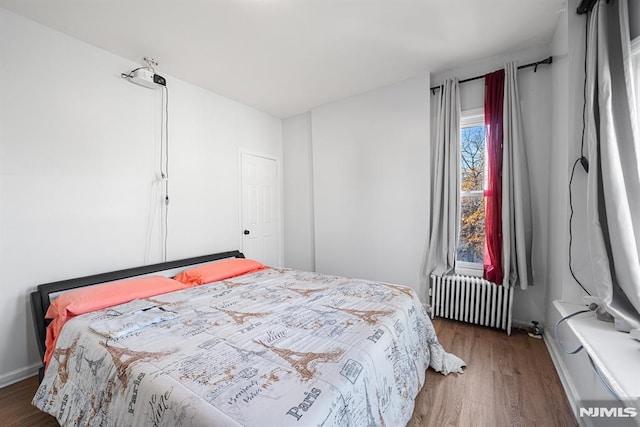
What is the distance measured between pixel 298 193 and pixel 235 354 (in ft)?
10.3

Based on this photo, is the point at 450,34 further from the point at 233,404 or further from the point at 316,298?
the point at 233,404

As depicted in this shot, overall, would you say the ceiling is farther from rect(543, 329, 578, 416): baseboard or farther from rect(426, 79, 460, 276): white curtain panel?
rect(543, 329, 578, 416): baseboard

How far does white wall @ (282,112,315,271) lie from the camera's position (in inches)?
163

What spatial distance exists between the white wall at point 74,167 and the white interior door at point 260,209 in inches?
27.1

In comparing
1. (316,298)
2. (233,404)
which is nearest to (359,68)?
(316,298)

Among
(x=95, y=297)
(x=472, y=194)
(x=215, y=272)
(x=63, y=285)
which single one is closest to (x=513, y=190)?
(x=472, y=194)

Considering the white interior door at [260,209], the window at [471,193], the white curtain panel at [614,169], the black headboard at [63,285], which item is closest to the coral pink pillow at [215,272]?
the black headboard at [63,285]

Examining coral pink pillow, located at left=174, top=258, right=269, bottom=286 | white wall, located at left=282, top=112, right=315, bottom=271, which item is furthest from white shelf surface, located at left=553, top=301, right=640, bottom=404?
white wall, located at left=282, top=112, right=315, bottom=271

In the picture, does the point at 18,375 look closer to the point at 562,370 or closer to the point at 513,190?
the point at 562,370

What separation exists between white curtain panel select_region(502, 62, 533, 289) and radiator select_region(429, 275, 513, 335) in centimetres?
18

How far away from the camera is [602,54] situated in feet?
5.02

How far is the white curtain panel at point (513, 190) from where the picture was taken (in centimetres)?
252

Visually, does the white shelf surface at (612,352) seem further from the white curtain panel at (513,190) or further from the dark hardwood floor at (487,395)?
the white curtain panel at (513,190)

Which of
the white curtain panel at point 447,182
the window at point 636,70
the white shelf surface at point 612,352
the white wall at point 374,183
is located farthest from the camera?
the white wall at point 374,183
